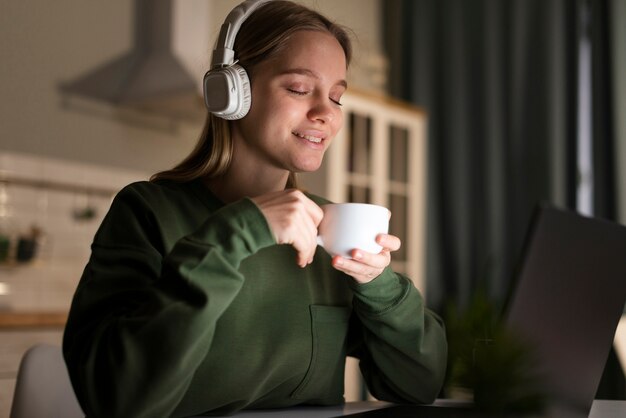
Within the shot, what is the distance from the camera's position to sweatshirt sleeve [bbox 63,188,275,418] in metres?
0.83

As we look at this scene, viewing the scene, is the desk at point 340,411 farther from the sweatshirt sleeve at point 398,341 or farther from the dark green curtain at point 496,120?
the dark green curtain at point 496,120

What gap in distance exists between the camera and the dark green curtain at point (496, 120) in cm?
417

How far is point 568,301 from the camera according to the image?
37.4 inches

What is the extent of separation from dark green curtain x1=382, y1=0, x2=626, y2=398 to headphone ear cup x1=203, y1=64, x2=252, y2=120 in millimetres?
3045

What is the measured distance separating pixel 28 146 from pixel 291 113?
110 inches

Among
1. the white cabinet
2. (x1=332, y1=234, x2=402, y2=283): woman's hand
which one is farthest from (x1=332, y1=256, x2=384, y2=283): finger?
the white cabinet

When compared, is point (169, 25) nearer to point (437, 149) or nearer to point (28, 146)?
point (28, 146)

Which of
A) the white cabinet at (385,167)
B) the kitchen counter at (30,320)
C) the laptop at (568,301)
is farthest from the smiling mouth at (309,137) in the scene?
the white cabinet at (385,167)

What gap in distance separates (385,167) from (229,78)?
3.34 metres

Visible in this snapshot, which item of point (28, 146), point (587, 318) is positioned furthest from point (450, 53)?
point (587, 318)

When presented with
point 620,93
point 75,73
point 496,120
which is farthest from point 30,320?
point 620,93

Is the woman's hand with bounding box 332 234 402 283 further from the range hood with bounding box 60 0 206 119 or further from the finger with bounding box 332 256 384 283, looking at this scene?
the range hood with bounding box 60 0 206 119

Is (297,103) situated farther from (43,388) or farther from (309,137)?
(43,388)

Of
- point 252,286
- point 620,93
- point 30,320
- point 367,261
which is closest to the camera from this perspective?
point 367,261
